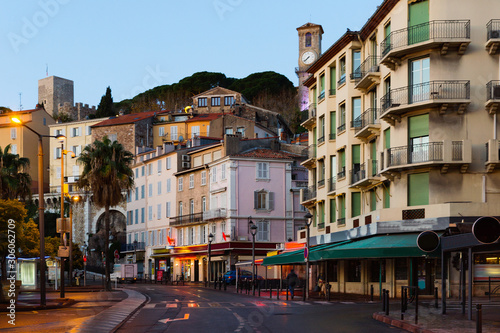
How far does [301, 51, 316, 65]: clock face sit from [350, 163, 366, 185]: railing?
3893 inches

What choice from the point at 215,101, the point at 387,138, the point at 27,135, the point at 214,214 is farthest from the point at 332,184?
the point at 27,135

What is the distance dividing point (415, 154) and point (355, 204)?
32.7 ft

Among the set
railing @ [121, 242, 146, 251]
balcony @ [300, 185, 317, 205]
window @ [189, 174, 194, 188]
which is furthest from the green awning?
railing @ [121, 242, 146, 251]

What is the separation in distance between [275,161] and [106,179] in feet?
87.1

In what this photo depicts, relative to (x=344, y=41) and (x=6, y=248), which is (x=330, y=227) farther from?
(x=6, y=248)

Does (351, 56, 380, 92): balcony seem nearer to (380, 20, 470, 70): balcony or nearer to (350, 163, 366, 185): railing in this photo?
(380, 20, 470, 70): balcony

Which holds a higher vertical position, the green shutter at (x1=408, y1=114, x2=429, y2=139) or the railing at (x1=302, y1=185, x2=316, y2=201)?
the green shutter at (x1=408, y1=114, x2=429, y2=139)

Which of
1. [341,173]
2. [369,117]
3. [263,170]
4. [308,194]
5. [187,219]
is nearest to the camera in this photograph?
[369,117]

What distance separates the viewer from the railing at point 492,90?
1487 inches

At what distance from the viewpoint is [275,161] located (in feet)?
255

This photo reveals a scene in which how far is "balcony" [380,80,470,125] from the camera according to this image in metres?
38.0

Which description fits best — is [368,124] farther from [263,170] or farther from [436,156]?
[263,170]

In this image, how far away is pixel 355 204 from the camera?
48.1m

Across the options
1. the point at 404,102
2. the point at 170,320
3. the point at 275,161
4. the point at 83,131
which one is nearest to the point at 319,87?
the point at 404,102
